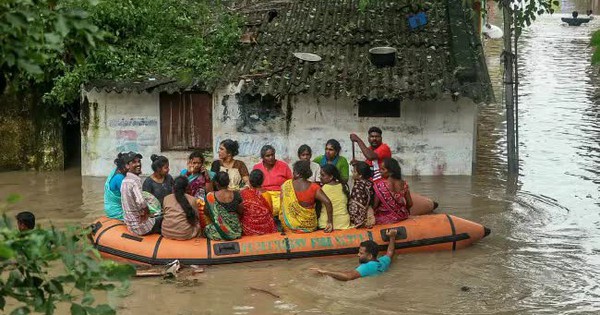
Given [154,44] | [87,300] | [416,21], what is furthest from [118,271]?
[416,21]

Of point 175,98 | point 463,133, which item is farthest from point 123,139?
point 463,133

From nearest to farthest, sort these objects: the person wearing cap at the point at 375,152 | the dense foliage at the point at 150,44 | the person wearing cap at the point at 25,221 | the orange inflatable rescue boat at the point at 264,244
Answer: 1. the person wearing cap at the point at 25,221
2. the orange inflatable rescue boat at the point at 264,244
3. the person wearing cap at the point at 375,152
4. the dense foliage at the point at 150,44

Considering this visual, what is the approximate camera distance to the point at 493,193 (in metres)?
13.7

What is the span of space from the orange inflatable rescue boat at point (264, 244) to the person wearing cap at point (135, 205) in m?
0.11

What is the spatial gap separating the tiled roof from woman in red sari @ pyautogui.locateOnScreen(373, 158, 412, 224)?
3347 mm

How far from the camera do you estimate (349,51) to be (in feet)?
49.2

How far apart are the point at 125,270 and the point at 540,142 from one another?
14.2 metres

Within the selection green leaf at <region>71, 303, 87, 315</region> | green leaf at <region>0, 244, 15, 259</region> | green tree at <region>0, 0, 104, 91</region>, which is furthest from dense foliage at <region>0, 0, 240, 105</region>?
green leaf at <region>0, 244, 15, 259</region>

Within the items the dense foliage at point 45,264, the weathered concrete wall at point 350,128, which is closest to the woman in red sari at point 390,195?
the weathered concrete wall at point 350,128

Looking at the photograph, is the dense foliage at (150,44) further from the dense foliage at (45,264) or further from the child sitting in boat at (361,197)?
the dense foliage at (45,264)

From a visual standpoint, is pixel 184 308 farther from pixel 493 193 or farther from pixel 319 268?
pixel 493 193

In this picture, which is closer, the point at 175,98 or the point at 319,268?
the point at 319,268

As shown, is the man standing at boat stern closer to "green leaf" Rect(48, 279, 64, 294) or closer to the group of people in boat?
the group of people in boat

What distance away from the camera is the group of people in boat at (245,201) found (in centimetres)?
1001
